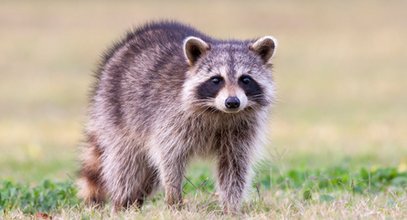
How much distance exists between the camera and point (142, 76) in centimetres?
840

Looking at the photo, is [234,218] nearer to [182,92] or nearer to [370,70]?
[182,92]

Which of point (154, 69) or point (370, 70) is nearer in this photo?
point (154, 69)

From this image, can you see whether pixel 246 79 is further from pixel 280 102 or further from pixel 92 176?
pixel 280 102

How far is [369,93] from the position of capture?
22016 mm

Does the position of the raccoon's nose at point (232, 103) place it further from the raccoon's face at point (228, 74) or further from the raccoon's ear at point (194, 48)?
the raccoon's ear at point (194, 48)

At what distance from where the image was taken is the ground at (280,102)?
27.0ft

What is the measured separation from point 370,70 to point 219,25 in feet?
26.1

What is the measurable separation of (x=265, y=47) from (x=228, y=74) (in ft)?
1.74

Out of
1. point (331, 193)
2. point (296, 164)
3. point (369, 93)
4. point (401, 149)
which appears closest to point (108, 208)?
point (331, 193)

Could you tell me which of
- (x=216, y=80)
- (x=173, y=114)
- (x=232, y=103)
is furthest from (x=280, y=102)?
(x=232, y=103)

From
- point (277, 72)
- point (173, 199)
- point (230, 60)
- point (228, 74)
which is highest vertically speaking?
point (230, 60)

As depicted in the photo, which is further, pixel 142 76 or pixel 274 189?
pixel 274 189

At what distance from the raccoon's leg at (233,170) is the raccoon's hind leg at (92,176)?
1.23 meters

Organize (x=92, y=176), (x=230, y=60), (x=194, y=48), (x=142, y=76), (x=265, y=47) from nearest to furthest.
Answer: (x=230, y=60)
(x=194, y=48)
(x=265, y=47)
(x=142, y=76)
(x=92, y=176)
